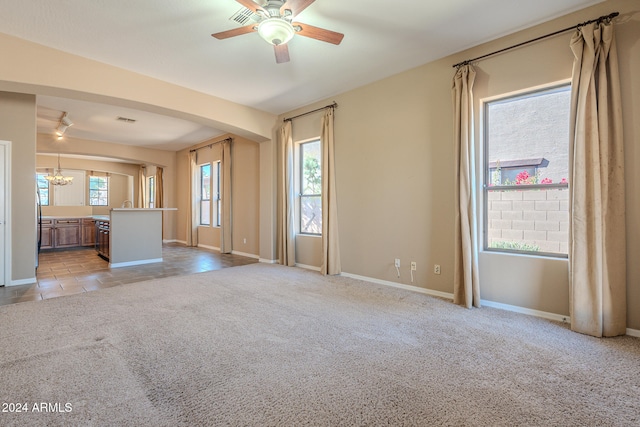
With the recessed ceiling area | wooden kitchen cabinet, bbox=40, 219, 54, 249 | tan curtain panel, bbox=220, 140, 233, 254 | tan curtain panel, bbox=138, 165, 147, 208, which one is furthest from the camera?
tan curtain panel, bbox=138, 165, 147, 208

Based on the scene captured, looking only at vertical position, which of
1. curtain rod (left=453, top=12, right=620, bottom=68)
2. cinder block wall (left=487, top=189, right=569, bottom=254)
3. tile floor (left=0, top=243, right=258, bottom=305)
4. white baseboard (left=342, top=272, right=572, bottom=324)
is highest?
curtain rod (left=453, top=12, right=620, bottom=68)

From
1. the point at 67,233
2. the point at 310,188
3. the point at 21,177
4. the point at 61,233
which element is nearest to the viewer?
the point at 21,177

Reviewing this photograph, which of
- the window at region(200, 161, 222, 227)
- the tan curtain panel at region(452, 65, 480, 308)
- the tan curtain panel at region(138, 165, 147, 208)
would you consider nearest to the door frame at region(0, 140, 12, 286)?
the window at region(200, 161, 222, 227)

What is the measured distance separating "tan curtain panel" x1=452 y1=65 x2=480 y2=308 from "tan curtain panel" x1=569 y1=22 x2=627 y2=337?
86 centimetres

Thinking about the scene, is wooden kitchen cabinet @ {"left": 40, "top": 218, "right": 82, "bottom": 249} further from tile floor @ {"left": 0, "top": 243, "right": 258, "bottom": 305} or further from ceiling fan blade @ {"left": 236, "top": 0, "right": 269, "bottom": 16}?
ceiling fan blade @ {"left": 236, "top": 0, "right": 269, "bottom": 16}

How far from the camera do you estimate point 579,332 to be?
2574mm

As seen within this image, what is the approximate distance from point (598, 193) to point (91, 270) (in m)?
7.29

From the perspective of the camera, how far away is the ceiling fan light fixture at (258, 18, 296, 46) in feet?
7.95

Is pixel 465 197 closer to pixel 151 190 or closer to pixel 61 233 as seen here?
pixel 61 233

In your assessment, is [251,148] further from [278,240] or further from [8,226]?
[8,226]

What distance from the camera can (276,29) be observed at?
8.08 feet

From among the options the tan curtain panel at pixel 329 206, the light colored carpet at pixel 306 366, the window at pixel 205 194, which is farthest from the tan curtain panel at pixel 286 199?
the window at pixel 205 194

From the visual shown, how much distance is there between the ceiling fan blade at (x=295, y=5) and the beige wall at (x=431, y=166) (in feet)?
6.99

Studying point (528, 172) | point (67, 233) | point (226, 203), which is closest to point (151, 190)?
point (67, 233)
